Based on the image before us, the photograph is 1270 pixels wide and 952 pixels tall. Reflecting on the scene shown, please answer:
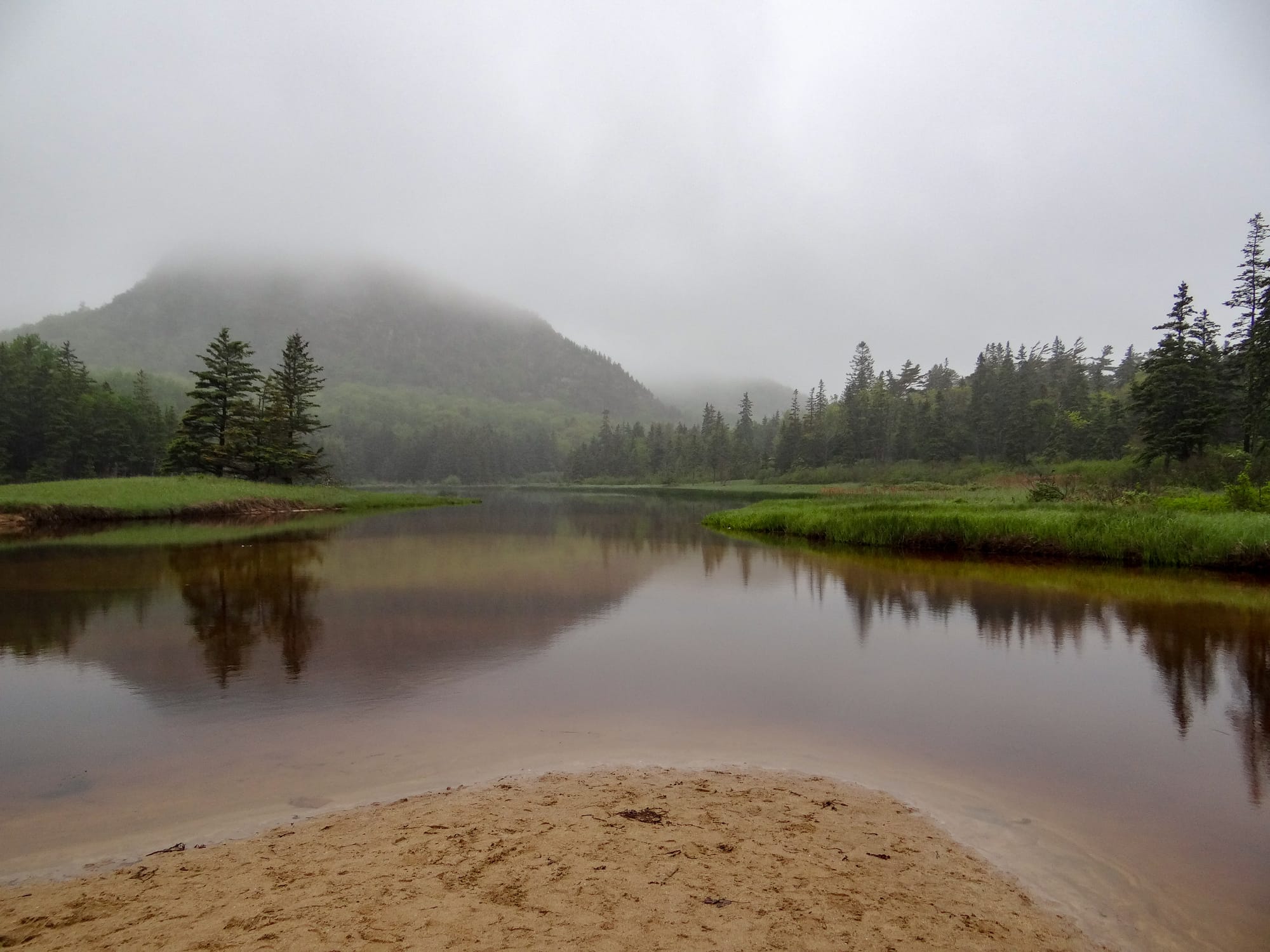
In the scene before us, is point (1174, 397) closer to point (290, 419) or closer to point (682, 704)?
point (682, 704)

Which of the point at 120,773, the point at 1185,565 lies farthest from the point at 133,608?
the point at 1185,565

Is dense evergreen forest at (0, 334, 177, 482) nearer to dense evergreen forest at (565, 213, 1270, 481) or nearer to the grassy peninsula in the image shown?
the grassy peninsula

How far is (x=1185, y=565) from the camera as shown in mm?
22266

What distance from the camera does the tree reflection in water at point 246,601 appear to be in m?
11.7

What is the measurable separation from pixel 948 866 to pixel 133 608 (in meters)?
17.4

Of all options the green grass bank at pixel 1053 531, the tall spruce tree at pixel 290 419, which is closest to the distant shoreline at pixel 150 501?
the tall spruce tree at pixel 290 419

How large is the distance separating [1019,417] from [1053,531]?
74.2 m

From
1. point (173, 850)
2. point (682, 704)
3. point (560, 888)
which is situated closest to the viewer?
point (560, 888)

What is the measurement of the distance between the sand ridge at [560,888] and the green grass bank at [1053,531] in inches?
899

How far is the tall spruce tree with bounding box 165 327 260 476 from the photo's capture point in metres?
52.5

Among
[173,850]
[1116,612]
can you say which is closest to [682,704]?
[173,850]

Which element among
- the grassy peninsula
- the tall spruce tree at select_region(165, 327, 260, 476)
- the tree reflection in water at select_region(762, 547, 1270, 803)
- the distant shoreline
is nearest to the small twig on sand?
the tree reflection in water at select_region(762, 547, 1270, 803)

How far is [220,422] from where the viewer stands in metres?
54.1

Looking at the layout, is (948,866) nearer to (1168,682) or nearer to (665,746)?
(665,746)
